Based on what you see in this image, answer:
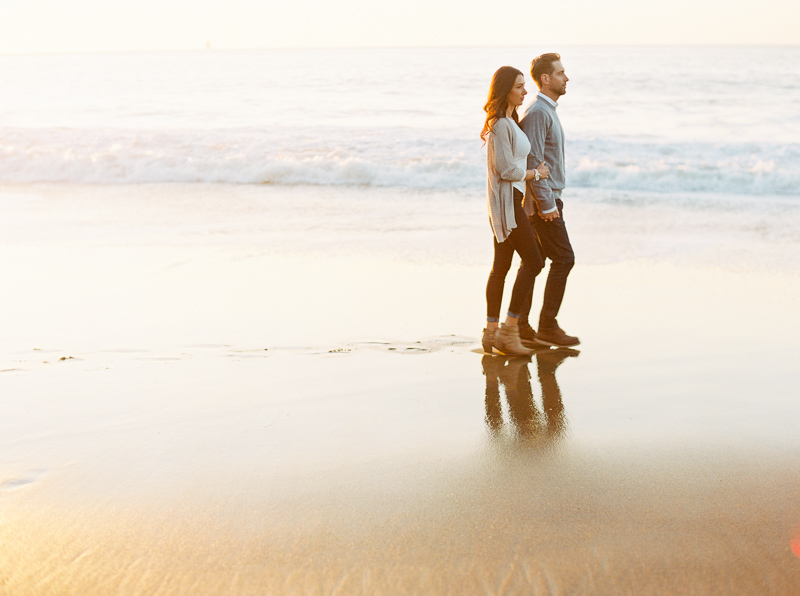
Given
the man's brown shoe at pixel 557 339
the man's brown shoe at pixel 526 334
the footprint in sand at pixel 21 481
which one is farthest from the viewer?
the man's brown shoe at pixel 526 334

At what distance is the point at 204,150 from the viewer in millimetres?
14914

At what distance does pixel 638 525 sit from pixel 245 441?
164 cm

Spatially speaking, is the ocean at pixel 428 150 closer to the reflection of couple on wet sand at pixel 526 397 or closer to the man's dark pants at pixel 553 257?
the man's dark pants at pixel 553 257

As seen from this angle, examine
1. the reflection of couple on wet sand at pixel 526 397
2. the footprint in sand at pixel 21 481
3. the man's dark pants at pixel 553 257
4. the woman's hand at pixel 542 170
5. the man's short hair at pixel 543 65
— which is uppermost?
the man's short hair at pixel 543 65

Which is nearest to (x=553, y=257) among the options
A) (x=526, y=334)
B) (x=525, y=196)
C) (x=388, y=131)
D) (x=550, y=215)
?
(x=550, y=215)

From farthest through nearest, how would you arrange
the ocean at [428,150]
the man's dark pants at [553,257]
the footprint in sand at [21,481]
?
the ocean at [428,150] < the man's dark pants at [553,257] < the footprint in sand at [21,481]

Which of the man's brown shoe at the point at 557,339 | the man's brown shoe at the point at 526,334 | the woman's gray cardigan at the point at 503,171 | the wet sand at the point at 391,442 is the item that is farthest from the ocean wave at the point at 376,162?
the woman's gray cardigan at the point at 503,171

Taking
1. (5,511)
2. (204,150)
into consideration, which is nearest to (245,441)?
(5,511)

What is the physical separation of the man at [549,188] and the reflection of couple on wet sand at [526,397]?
21 centimetres

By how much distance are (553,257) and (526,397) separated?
1.05m

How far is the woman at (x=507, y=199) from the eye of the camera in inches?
150

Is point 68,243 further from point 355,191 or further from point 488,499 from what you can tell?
point 488,499

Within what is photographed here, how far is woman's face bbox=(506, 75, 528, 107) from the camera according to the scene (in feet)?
12.5

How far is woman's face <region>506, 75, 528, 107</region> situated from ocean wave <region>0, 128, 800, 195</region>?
7410mm
